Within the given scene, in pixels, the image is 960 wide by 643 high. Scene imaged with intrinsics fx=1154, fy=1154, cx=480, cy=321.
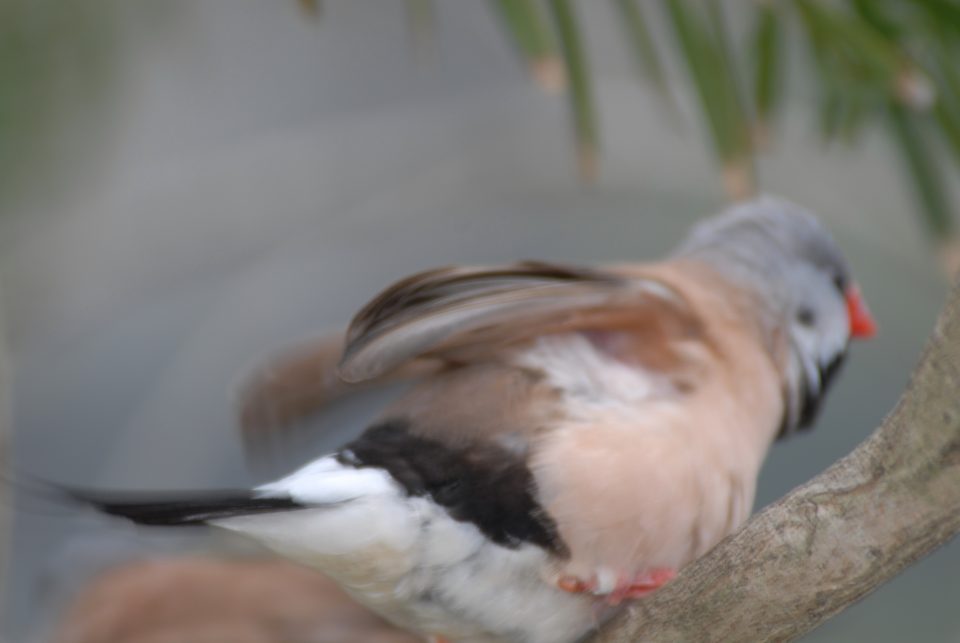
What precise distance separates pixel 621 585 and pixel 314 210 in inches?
81.3

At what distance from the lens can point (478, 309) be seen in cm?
113

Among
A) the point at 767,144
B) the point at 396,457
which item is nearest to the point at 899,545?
the point at 396,457

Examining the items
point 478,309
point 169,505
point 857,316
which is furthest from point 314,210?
point 169,505

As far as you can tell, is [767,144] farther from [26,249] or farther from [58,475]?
[58,475]

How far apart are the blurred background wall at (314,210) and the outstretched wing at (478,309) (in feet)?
4.71

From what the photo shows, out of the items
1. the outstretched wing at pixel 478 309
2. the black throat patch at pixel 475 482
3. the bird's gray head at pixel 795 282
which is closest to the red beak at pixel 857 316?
the bird's gray head at pixel 795 282

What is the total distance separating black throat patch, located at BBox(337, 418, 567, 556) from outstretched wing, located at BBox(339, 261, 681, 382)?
9cm

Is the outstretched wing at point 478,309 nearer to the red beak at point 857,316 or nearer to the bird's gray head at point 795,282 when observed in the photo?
the bird's gray head at point 795,282

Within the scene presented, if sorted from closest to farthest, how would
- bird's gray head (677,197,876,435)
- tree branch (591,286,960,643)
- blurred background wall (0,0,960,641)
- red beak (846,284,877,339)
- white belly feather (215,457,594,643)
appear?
tree branch (591,286,960,643) < white belly feather (215,457,594,643) < bird's gray head (677,197,876,435) < red beak (846,284,877,339) < blurred background wall (0,0,960,641)

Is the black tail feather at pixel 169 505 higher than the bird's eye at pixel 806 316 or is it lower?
higher

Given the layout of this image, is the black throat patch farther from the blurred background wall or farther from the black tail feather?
the blurred background wall

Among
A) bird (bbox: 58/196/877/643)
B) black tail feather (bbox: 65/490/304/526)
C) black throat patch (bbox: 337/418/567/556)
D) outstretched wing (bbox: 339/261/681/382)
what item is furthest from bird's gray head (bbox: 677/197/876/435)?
black tail feather (bbox: 65/490/304/526)

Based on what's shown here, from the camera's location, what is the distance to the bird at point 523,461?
1066 mm

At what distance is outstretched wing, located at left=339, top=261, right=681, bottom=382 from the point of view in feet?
3.55
